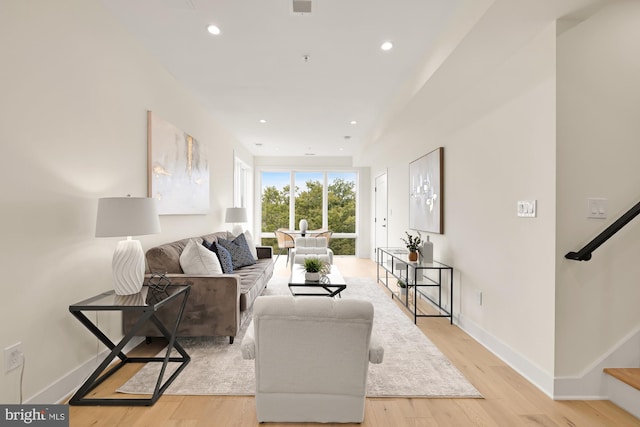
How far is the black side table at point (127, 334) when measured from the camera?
2.03 m

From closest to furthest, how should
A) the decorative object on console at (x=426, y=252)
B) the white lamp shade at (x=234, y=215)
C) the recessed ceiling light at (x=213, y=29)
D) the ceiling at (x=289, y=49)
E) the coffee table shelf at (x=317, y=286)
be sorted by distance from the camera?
the ceiling at (x=289, y=49)
the recessed ceiling light at (x=213, y=29)
the coffee table shelf at (x=317, y=286)
the decorative object on console at (x=426, y=252)
the white lamp shade at (x=234, y=215)

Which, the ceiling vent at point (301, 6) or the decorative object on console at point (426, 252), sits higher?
the ceiling vent at point (301, 6)

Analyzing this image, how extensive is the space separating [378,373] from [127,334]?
1771 mm

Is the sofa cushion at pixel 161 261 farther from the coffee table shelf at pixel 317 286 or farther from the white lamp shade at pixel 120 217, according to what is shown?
the coffee table shelf at pixel 317 286

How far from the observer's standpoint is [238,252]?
444 cm

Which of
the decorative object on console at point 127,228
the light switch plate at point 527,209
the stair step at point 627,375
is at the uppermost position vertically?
the light switch plate at point 527,209

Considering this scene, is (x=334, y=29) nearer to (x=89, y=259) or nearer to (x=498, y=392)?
(x=89, y=259)

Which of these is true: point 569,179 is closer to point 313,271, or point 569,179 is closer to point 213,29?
point 313,271

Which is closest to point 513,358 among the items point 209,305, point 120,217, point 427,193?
point 427,193

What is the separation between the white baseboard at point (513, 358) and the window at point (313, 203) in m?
5.61

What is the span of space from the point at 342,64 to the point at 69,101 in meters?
2.36

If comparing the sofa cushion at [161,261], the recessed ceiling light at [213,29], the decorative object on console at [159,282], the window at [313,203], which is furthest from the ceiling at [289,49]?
the window at [313,203]

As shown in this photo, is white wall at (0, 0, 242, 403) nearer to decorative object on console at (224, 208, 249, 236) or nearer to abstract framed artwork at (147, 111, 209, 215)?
abstract framed artwork at (147, 111, 209, 215)

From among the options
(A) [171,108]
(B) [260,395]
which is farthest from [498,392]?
(A) [171,108]
